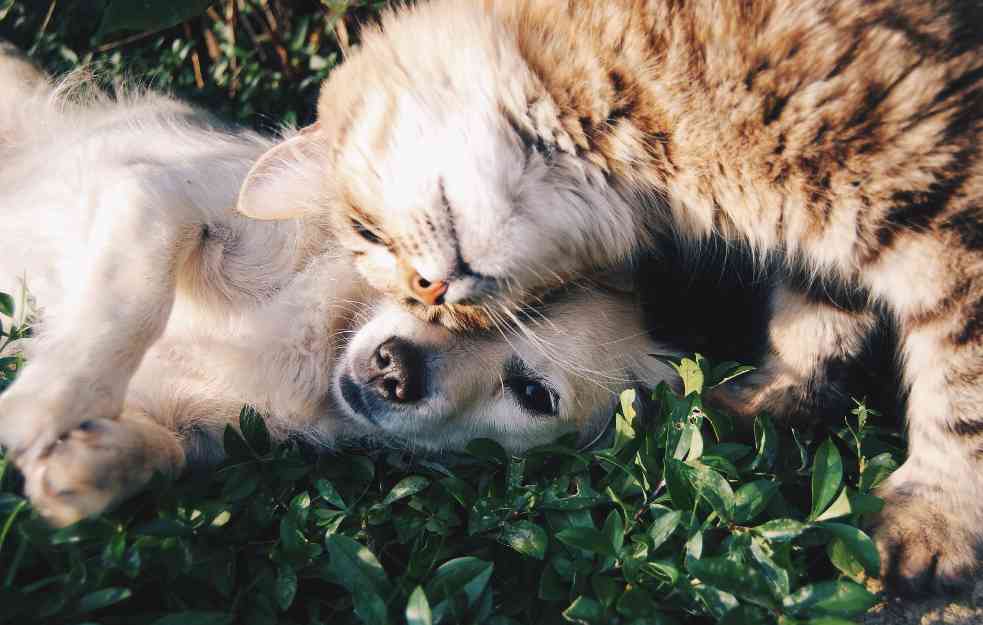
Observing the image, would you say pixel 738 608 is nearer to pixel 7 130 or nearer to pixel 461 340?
pixel 461 340

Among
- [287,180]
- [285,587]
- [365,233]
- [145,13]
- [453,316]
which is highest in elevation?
[145,13]

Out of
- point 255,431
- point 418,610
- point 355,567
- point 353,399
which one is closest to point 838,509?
point 418,610

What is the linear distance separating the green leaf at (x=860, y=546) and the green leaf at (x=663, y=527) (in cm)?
32

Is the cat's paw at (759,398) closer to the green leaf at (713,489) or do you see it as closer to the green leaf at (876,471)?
the green leaf at (876,471)

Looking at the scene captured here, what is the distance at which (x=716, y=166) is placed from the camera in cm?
213

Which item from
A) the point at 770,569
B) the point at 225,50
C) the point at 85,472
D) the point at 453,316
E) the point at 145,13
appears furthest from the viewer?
the point at 225,50

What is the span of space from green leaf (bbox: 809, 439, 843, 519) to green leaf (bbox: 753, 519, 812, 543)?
78 millimetres

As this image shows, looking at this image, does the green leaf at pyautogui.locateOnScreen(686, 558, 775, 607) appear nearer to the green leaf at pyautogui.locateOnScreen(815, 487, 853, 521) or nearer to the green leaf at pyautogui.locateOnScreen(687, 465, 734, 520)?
the green leaf at pyautogui.locateOnScreen(687, 465, 734, 520)

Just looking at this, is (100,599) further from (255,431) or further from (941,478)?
(941,478)

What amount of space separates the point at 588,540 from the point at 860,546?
0.59 metres

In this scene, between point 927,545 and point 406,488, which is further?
point 406,488

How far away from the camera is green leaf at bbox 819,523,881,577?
1912mm

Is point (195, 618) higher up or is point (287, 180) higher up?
point (287, 180)

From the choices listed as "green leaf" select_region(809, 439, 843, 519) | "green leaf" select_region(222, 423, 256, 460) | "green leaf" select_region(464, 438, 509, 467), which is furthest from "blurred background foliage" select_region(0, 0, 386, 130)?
"green leaf" select_region(809, 439, 843, 519)
